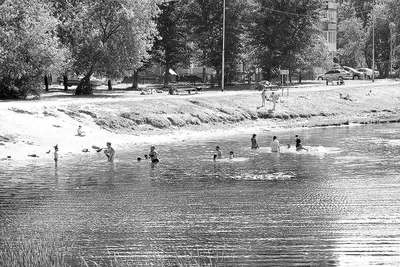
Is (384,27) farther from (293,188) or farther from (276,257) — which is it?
(276,257)

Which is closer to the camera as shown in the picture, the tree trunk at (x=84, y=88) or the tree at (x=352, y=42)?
the tree trunk at (x=84, y=88)

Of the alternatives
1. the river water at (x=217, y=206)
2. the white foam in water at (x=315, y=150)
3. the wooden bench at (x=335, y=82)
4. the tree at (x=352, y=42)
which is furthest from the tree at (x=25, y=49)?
the tree at (x=352, y=42)

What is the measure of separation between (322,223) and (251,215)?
2.77 metres

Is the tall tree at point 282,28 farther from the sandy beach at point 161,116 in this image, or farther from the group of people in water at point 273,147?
the group of people in water at point 273,147

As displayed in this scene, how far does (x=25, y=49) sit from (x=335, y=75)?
56864 mm

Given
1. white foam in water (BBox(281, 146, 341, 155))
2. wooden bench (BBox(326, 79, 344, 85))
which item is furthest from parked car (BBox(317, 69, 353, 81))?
white foam in water (BBox(281, 146, 341, 155))

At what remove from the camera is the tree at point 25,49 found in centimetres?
6300

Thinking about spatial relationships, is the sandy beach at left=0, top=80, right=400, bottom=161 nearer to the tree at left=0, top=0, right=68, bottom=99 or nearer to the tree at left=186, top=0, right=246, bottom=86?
the tree at left=0, top=0, right=68, bottom=99

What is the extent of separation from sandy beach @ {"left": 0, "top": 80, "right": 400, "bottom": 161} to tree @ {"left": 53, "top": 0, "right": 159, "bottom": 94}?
3.07 m

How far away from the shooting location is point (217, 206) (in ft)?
99.1

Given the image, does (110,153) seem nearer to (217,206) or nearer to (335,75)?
(217,206)

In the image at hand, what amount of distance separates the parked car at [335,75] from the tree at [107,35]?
4335 centimetres

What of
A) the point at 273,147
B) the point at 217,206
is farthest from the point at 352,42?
the point at 217,206

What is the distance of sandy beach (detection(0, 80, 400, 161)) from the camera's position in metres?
51.0
